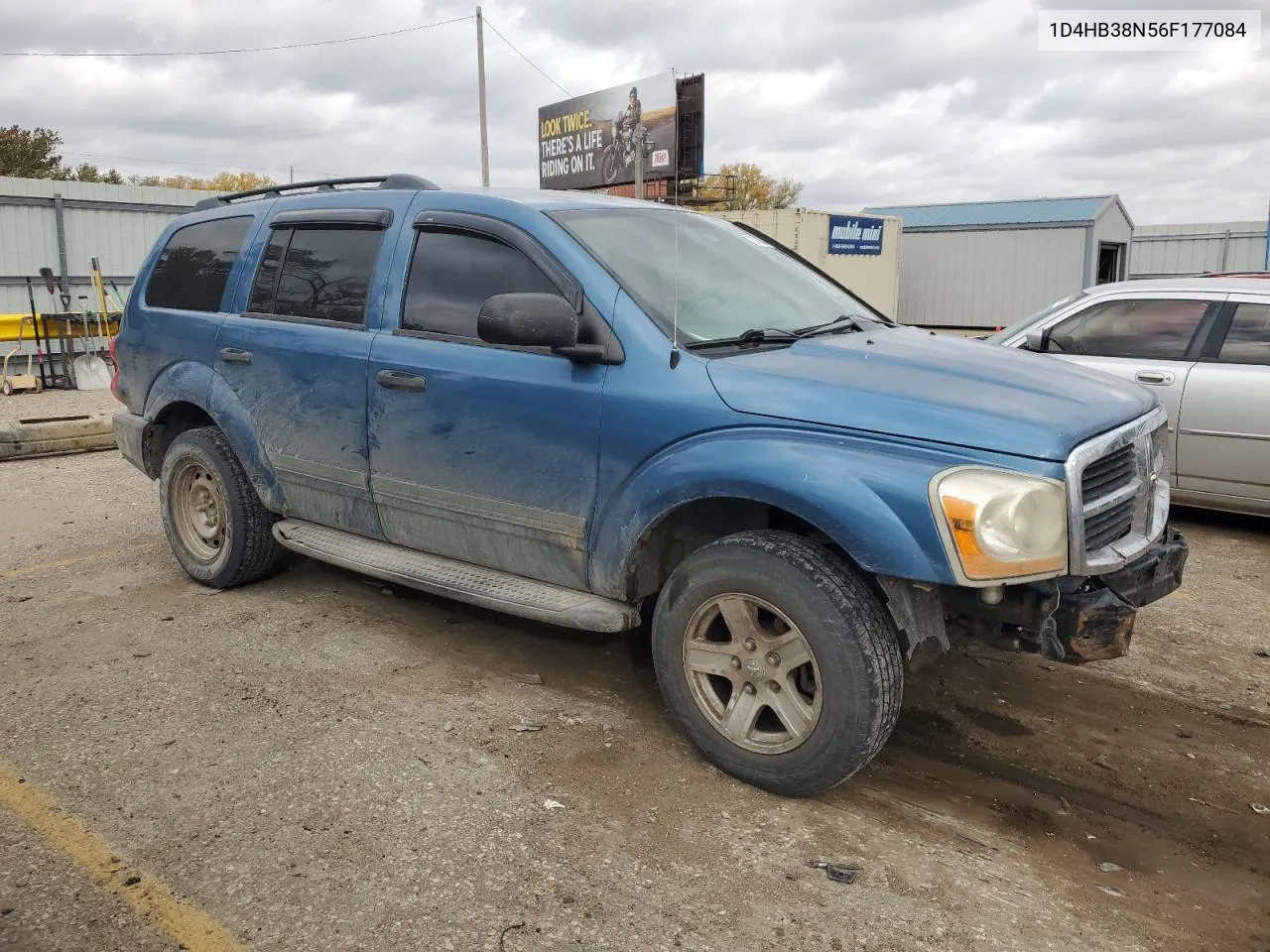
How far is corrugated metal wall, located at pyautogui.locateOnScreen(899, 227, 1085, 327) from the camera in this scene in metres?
25.9

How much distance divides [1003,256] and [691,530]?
2607cm

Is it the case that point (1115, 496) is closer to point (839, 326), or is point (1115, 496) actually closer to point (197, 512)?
point (839, 326)

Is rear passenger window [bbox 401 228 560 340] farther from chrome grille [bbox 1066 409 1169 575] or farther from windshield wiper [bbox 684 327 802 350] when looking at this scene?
chrome grille [bbox 1066 409 1169 575]

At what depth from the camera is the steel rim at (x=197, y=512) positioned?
5.08 metres

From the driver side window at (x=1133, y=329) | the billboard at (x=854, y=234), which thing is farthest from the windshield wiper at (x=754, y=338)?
the billboard at (x=854, y=234)

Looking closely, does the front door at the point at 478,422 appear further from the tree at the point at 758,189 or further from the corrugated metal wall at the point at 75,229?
the tree at the point at 758,189

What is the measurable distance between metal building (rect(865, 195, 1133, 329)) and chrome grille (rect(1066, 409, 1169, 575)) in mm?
23814

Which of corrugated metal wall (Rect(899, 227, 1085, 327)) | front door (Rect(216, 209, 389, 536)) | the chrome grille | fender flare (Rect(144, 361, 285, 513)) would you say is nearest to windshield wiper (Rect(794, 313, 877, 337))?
the chrome grille

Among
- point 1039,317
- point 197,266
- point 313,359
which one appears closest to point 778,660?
point 313,359

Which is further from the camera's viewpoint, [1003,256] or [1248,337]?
[1003,256]

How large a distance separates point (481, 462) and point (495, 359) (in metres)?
0.39

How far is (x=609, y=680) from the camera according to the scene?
13.6ft

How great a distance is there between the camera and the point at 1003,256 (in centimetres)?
2703

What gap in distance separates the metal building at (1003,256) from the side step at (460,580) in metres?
24.3
